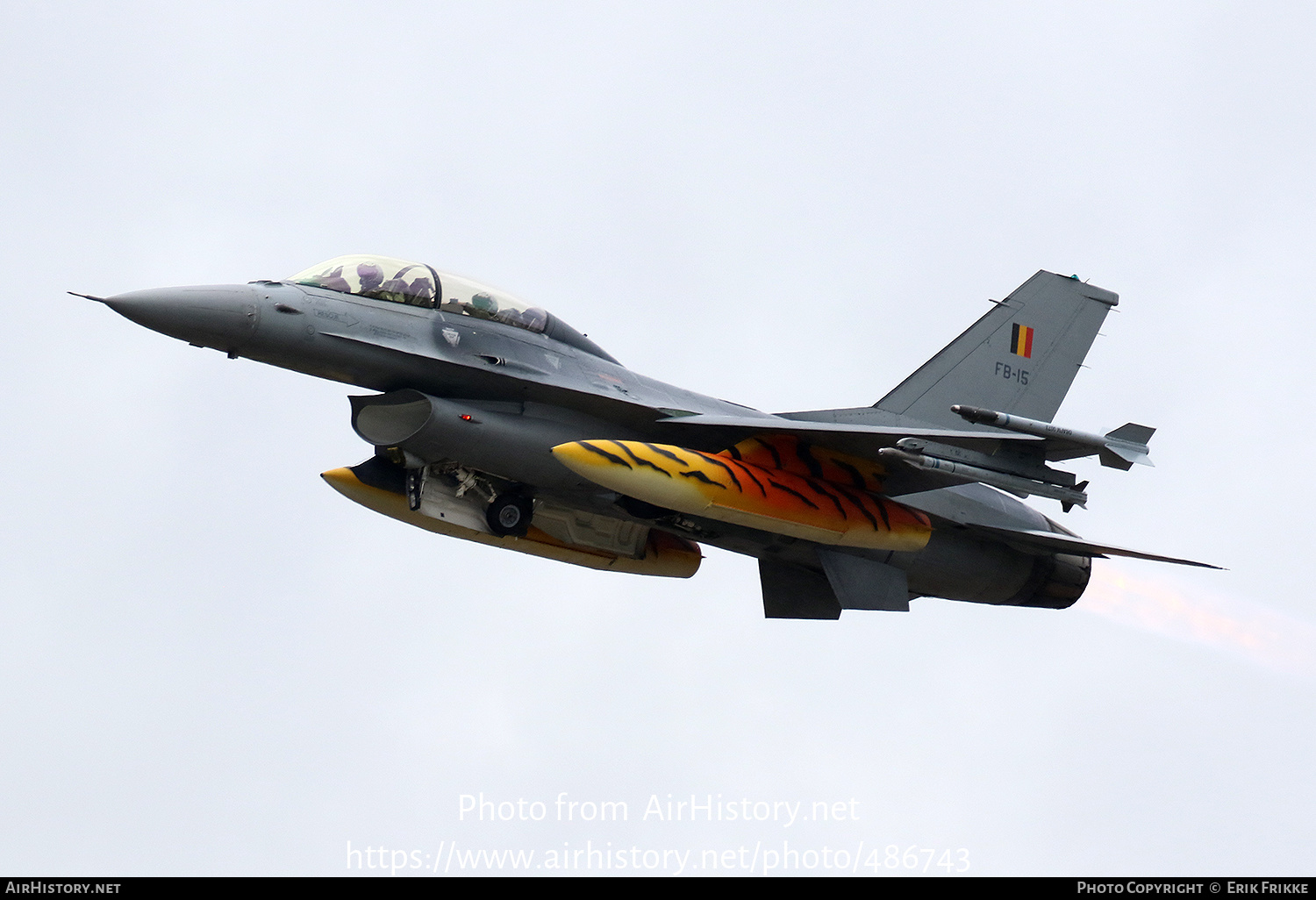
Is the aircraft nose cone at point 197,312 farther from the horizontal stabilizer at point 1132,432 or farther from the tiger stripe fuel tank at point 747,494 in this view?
the horizontal stabilizer at point 1132,432

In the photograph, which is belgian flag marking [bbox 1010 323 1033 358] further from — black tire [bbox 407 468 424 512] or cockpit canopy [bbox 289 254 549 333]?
black tire [bbox 407 468 424 512]

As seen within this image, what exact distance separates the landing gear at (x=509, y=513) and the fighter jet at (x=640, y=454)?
0.07ft

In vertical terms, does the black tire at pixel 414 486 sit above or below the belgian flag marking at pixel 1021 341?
below

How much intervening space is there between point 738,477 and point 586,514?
119 inches

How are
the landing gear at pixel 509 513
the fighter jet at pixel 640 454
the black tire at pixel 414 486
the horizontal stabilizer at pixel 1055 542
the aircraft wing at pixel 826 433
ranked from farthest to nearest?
1. the horizontal stabilizer at pixel 1055 542
2. the landing gear at pixel 509 513
3. the black tire at pixel 414 486
4. the aircraft wing at pixel 826 433
5. the fighter jet at pixel 640 454

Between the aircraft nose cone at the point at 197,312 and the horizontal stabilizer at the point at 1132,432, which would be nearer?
the aircraft nose cone at the point at 197,312

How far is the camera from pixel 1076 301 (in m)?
18.3

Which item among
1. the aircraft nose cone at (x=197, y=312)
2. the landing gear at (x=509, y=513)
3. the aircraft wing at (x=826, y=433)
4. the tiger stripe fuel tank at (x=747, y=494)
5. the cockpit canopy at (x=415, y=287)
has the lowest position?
the landing gear at (x=509, y=513)

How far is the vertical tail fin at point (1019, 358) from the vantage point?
1714 cm

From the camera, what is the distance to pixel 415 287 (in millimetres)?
14344

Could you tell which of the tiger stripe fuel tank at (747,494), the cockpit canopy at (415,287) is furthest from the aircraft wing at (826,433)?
the cockpit canopy at (415,287)
